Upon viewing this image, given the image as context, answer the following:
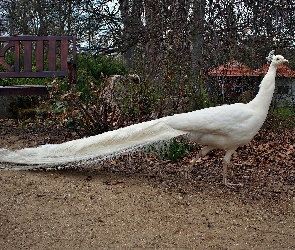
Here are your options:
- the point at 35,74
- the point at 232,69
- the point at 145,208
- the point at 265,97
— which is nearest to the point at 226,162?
the point at 265,97

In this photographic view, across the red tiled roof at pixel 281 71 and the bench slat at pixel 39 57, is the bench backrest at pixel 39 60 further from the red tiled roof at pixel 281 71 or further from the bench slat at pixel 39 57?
the red tiled roof at pixel 281 71

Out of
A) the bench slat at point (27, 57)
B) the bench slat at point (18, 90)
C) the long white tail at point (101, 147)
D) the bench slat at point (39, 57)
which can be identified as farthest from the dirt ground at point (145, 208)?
the bench slat at point (27, 57)

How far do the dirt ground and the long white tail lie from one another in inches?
6.8

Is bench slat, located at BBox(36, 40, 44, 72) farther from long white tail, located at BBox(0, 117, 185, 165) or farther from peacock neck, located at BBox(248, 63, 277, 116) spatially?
peacock neck, located at BBox(248, 63, 277, 116)

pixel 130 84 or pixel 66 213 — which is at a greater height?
pixel 130 84

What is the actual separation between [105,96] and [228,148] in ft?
7.48

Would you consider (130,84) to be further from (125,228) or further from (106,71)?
(106,71)

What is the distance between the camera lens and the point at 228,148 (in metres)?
4.18

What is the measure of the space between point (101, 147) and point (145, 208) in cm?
82

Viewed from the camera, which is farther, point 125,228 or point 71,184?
point 71,184

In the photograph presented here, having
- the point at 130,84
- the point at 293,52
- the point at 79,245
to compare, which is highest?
the point at 293,52

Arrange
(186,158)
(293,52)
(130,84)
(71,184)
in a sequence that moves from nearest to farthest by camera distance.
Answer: (71,184)
(186,158)
(130,84)
(293,52)

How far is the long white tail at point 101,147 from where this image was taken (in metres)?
4.14

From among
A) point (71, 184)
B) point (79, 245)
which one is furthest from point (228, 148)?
point (79, 245)
